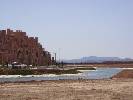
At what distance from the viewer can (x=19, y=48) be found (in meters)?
156

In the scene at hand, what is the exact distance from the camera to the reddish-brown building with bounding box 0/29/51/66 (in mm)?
150075

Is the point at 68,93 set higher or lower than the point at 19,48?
lower

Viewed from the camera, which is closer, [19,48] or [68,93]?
[68,93]

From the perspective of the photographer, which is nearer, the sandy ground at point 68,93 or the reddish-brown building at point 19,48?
the sandy ground at point 68,93

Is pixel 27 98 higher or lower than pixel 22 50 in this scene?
lower

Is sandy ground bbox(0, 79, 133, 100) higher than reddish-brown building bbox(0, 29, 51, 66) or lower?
lower

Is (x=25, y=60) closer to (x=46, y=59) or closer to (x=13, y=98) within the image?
(x=46, y=59)

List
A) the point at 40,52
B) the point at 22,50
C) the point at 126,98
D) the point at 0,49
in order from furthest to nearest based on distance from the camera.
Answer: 1. the point at 40,52
2. the point at 22,50
3. the point at 0,49
4. the point at 126,98

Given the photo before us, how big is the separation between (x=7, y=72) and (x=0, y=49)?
200 ft

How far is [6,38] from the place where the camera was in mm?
154375

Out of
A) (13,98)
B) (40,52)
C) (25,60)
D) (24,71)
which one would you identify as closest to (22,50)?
(25,60)

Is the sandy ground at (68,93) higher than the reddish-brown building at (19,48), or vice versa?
the reddish-brown building at (19,48)

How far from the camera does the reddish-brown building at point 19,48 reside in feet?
492

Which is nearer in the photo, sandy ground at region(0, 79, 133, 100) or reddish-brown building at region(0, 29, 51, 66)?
sandy ground at region(0, 79, 133, 100)
